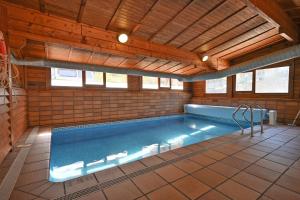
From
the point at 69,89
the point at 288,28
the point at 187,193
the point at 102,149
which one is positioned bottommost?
the point at 102,149

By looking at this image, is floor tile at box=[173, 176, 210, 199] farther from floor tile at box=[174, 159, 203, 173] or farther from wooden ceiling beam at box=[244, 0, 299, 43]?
wooden ceiling beam at box=[244, 0, 299, 43]

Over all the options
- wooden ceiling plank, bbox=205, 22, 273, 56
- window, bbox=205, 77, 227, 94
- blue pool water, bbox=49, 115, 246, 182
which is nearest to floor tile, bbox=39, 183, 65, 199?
blue pool water, bbox=49, 115, 246, 182

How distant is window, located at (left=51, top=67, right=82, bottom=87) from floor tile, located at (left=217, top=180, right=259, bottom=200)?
5.26 meters

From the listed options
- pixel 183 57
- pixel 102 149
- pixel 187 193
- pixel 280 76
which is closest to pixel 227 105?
pixel 280 76

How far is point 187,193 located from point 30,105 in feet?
16.4

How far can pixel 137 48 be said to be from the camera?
4.11 metres

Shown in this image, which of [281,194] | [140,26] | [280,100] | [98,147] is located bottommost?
[98,147]

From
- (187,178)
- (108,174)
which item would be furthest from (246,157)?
(108,174)

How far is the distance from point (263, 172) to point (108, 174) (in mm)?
1894

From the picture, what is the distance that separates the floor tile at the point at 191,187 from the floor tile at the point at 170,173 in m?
0.07

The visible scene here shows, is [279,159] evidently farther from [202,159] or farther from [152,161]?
[152,161]

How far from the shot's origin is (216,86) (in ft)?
24.2

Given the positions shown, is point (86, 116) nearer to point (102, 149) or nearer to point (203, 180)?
point (102, 149)

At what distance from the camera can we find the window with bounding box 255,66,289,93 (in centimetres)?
519
